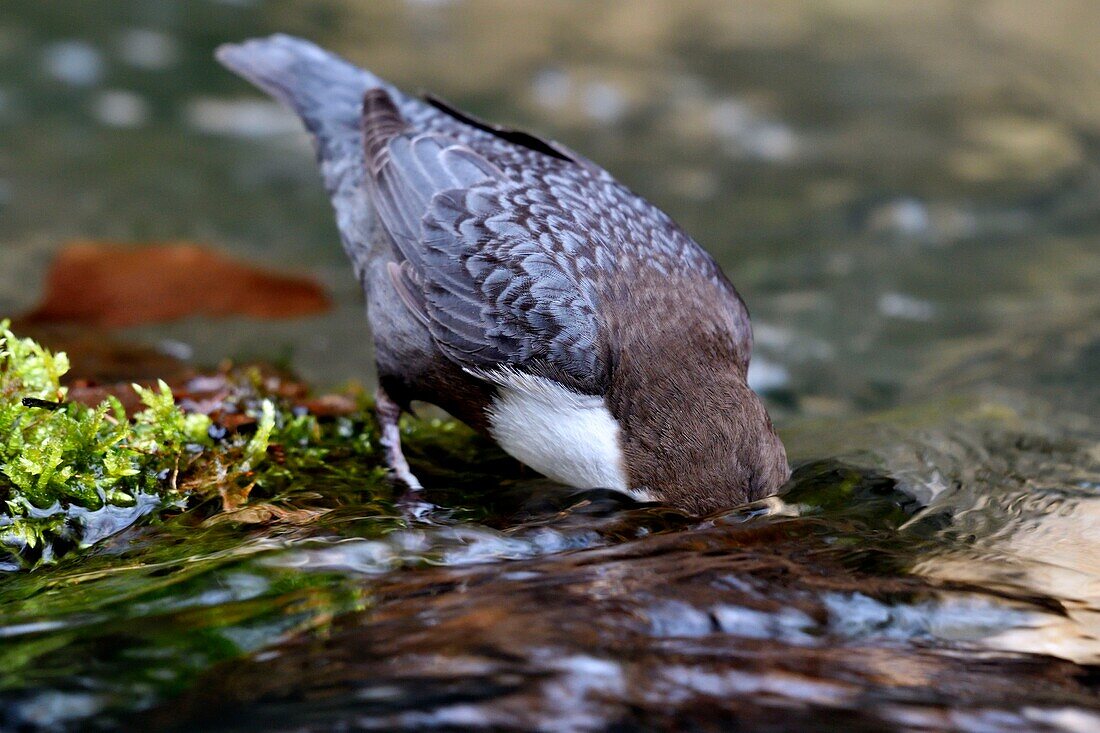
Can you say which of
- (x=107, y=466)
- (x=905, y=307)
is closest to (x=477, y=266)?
(x=107, y=466)

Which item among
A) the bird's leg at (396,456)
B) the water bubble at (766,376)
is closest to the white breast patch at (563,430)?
the bird's leg at (396,456)

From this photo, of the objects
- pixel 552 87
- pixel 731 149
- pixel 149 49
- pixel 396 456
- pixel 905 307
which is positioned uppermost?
pixel 149 49

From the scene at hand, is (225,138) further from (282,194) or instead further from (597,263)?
(597,263)

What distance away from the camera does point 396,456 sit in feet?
11.4

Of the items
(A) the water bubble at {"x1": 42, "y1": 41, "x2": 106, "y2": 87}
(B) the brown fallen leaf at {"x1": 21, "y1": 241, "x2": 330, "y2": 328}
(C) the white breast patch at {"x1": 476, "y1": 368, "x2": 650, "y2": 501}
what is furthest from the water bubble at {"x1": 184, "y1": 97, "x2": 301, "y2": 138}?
(C) the white breast patch at {"x1": 476, "y1": 368, "x2": 650, "y2": 501}

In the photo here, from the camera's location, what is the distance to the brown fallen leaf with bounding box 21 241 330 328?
529 centimetres

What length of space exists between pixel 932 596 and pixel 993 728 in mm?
509

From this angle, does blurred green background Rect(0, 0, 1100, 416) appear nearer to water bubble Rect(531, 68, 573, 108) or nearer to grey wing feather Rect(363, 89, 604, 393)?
water bubble Rect(531, 68, 573, 108)

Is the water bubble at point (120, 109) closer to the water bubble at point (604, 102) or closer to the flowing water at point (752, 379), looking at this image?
the flowing water at point (752, 379)

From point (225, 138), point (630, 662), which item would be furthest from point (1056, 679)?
point (225, 138)

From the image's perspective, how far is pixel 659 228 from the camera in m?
3.68

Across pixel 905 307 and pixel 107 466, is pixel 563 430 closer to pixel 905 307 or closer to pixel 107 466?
pixel 107 466

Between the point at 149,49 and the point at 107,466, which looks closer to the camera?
the point at 107,466

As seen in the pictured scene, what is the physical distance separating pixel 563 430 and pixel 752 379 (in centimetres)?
269
